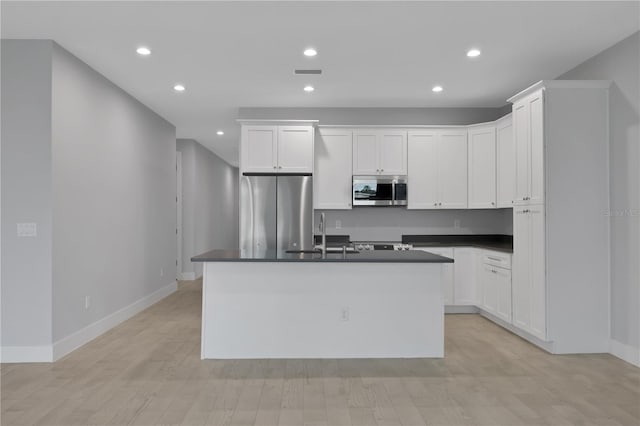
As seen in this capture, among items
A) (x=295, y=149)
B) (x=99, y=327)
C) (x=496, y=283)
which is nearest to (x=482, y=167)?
(x=496, y=283)

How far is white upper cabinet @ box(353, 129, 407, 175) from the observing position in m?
5.83

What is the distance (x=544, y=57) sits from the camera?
13.7ft

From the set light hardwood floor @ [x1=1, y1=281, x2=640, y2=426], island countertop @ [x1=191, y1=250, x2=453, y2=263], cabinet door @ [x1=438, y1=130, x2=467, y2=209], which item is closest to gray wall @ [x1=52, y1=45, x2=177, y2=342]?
light hardwood floor @ [x1=1, y1=281, x2=640, y2=426]

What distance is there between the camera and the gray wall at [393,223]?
6.15 meters

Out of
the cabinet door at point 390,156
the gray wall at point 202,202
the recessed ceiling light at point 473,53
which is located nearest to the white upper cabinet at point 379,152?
the cabinet door at point 390,156

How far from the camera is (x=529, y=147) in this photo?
166 inches

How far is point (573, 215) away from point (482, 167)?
5.95 feet

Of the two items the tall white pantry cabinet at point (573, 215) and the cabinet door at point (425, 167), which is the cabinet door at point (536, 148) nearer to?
the tall white pantry cabinet at point (573, 215)

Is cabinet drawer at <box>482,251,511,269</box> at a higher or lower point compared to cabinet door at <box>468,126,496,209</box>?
lower

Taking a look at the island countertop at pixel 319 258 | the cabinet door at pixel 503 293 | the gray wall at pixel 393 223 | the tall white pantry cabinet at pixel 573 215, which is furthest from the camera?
the gray wall at pixel 393 223

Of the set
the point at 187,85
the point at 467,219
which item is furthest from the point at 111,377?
the point at 467,219

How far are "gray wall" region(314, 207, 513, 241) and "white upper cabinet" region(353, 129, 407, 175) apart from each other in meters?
0.63

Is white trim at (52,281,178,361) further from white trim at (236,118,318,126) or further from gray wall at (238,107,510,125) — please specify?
gray wall at (238,107,510,125)

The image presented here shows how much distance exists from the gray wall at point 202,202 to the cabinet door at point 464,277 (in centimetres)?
518
